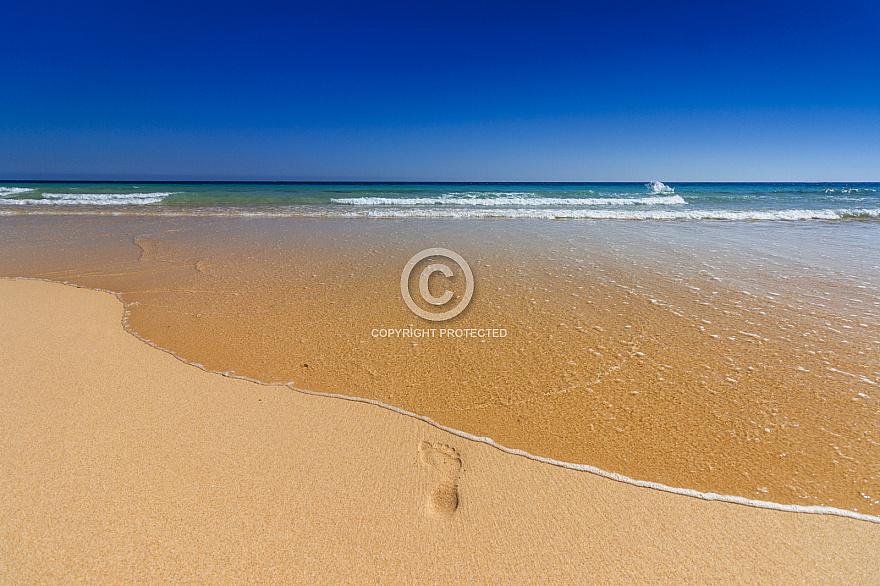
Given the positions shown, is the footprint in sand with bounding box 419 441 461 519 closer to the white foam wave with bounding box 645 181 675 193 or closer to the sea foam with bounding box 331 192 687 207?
the sea foam with bounding box 331 192 687 207

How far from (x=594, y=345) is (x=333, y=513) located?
90.8 inches

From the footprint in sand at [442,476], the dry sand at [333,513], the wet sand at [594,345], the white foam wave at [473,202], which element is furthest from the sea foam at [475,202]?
the footprint in sand at [442,476]

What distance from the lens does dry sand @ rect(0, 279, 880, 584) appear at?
1400 mm

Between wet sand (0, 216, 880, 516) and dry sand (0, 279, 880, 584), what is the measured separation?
199mm

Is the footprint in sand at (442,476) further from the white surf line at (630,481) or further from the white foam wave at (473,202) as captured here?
the white foam wave at (473,202)

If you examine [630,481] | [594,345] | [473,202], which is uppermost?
[473,202]

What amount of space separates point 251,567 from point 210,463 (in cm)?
62

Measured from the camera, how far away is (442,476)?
1827 millimetres

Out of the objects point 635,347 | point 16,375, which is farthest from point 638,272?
point 16,375

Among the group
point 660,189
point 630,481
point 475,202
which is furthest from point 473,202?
point 660,189

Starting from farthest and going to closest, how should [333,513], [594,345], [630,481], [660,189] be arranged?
[660,189], [594,345], [630,481], [333,513]

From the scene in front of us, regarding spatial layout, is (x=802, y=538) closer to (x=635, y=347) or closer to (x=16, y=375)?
(x=635, y=347)

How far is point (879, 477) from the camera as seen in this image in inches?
71.8

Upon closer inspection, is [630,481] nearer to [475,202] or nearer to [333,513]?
[333,513]
